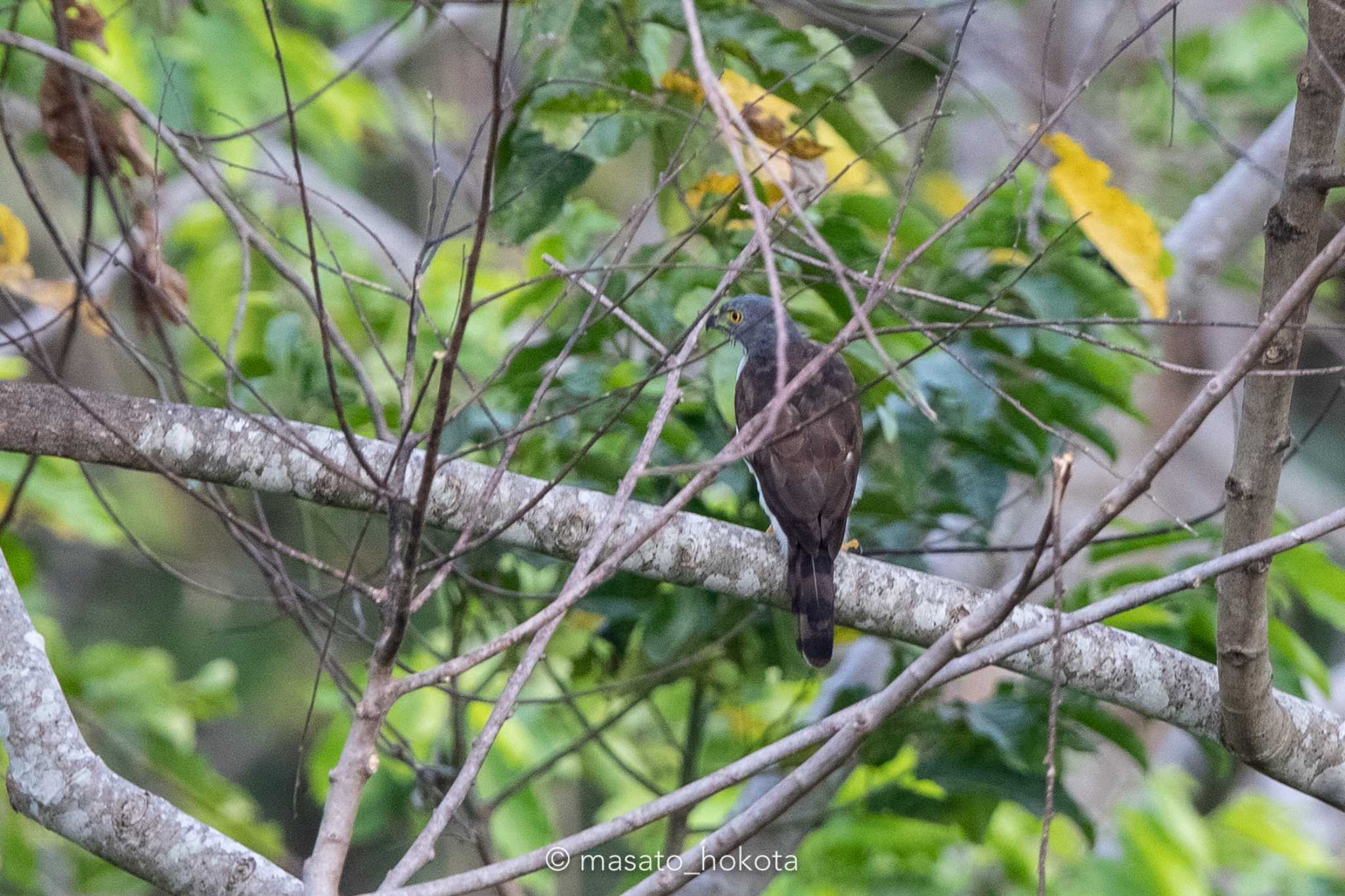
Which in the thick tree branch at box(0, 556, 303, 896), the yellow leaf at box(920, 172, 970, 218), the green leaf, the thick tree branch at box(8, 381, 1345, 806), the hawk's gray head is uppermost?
the yellow leaf at box(920, 172, 970, 218)

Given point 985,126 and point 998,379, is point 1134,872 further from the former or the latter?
point 985,126

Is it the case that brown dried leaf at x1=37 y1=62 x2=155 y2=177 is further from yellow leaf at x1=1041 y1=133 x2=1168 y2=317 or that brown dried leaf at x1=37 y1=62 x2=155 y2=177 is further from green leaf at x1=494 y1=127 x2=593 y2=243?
yellow leaf at x1=1041 y1=133 x2=1168 y2=317

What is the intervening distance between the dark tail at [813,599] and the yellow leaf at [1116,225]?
1158 millimetres

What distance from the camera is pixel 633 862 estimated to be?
145 inches

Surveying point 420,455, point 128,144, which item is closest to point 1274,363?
point 420,455

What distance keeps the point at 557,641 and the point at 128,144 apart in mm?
1859

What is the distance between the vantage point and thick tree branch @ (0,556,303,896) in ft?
6.93

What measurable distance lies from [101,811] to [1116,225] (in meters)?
2.71

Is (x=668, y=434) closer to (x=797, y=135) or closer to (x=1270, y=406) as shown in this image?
(x=797, y=135)

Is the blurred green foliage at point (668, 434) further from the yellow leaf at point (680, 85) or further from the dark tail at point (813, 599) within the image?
the dark tail at point (813, 599)

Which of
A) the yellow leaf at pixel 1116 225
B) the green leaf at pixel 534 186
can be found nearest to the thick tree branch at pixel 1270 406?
the yellow leaf at pixel 1116 225

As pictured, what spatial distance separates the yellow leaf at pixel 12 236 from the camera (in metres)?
3.32

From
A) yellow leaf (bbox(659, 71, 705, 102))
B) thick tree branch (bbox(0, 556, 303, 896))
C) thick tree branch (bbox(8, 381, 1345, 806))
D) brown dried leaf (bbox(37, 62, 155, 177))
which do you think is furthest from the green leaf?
thick tree branch (bbox(0, 556, 303, 896))

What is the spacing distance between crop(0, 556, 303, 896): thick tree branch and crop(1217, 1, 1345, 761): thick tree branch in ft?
5.90
